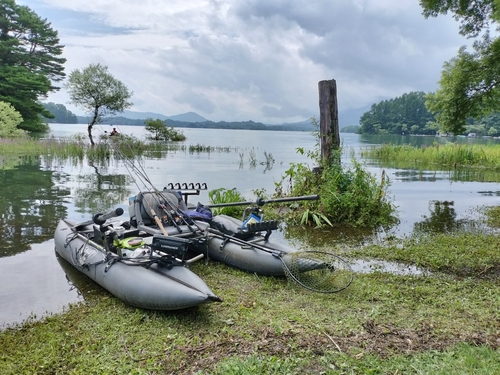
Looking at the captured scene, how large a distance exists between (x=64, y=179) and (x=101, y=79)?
18.6 meters

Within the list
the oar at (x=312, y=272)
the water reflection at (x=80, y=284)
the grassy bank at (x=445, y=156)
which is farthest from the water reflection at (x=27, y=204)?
the grassy bank at (x=445, y=156)

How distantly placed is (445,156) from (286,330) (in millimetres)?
22996

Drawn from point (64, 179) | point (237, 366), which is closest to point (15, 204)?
point (64, 179)

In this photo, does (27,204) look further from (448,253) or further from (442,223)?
(442,223)

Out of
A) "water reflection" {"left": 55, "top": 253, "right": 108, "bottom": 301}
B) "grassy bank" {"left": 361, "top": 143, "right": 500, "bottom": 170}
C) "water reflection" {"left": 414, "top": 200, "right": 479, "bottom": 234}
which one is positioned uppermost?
"grassy bank" {"left": 361, "top": 143, "right": 500, "bottom": 170}

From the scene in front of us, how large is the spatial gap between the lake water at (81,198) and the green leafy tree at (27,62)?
20230 mm

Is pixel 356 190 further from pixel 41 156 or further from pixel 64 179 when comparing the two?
pixel 41 156

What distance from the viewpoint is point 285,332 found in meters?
3.98

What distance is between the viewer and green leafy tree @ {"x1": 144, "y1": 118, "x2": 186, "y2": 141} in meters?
44.4

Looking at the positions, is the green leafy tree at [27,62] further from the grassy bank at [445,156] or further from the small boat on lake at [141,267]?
the small boat on lake at [141,267]

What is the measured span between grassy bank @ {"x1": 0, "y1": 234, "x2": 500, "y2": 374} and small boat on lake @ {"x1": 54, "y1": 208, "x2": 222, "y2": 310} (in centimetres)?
21

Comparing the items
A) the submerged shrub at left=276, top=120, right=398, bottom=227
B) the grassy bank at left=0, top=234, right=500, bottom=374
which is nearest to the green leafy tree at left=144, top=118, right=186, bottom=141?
the submerged shrub at left=276, top=120, right=398, bottom=227

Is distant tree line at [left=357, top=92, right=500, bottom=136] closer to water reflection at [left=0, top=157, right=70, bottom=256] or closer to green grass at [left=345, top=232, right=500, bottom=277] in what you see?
water reflection at [left=0, top=157, right=70, bottom=256]

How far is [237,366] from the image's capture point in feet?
11.1
